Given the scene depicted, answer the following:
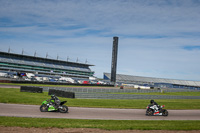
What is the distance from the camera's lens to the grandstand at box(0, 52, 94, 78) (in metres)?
104

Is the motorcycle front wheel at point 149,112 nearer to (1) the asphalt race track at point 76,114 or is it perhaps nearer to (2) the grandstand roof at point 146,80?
(1) the asphalt race track at point 76,114

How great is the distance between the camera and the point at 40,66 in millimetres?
117125

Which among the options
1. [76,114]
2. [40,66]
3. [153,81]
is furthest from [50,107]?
[153,81]

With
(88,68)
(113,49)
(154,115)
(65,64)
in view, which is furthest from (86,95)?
(88,68)

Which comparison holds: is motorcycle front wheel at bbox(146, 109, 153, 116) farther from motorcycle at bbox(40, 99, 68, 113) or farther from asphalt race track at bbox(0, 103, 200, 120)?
motorcycle at bbox(40, 99, 68, 113)

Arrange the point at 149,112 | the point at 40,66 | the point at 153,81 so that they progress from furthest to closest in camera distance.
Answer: the point at 153,81 < the point at 40,66 < the point at 149,112

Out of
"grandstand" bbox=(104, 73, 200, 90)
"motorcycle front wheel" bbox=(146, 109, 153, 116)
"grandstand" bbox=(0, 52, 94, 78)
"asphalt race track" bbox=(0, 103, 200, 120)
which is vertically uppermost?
"grandstand" bbox=(0, 52, 94, 78)

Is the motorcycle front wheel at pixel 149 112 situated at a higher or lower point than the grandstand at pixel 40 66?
lower

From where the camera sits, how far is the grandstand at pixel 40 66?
10412 centimetres

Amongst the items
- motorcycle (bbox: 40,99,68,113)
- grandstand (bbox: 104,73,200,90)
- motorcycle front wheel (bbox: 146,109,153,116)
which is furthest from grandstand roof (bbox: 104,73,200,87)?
motorcycle (bbox: 40,99,68,113)

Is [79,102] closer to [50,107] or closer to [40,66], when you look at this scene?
[50,107]

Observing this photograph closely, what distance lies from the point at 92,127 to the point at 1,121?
4721 mm

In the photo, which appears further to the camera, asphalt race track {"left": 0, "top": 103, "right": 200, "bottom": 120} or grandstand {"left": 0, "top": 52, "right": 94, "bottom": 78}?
grandstand {"left": 0, "top": 52, "right": 94, "bottom": 78}

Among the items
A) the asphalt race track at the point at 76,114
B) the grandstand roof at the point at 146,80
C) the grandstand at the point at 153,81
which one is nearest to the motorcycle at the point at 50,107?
the asphalt race track at the point at 76,114
